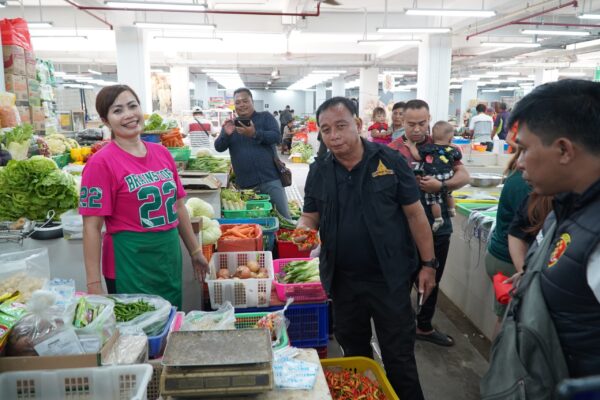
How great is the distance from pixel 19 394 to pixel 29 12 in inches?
496

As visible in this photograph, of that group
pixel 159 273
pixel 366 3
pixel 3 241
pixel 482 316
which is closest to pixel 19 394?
pixel 159 273

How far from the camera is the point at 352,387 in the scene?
2211mm

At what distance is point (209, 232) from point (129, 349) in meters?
2.03

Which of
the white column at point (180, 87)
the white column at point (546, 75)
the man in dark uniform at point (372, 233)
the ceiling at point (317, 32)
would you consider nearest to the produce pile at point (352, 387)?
the man in dark uniform at point (372, 233)

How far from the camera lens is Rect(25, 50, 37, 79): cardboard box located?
4180 millimetres

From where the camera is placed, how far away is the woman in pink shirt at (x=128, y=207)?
2215 mm

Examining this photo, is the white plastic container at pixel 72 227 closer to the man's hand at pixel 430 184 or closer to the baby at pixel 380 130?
the man's hand at pixel 430 184

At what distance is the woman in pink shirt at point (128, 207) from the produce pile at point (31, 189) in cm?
57

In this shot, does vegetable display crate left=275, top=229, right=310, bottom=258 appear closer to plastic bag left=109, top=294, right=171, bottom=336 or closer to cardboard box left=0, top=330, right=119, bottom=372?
plastic bag left=109, top=294, right=171, bottom=336

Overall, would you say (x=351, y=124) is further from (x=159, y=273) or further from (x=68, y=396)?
(x=68, y=396)

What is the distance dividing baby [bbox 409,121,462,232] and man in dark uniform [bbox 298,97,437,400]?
910mm

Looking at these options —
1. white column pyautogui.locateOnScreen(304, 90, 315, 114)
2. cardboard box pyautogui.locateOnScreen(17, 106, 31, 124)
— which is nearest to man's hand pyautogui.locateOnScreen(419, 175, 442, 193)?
cardboard box pyautogui.locateOnScreen(17, 106, 31, 124)

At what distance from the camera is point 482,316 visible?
155 inches

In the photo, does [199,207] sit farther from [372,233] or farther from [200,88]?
[200,88]
